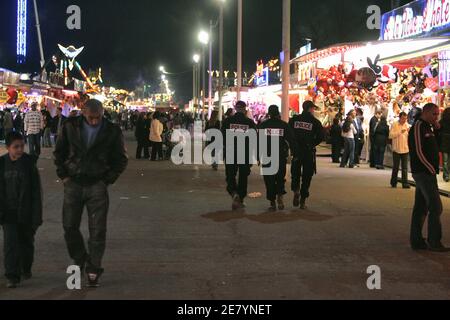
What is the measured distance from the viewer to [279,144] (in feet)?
36.9

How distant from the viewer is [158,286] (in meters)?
6.46

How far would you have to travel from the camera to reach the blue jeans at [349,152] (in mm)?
20328

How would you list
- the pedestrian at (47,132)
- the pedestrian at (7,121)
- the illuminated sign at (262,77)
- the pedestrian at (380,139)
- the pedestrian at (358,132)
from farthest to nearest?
the illuminated sign at (262,77) < the pedestrian at (47,132) < the pedestrian at (7,121) < the pedestrian at (358,132) < the pedestrian at (380,139)

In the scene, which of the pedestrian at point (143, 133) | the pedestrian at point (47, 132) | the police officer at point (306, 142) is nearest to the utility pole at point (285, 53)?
the pedestrian at point (143, 133)

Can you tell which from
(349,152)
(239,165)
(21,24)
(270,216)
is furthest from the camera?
(21,24)

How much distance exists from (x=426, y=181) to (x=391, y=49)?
1184 cm

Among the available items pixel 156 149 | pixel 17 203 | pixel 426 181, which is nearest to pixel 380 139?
pixel 156 149

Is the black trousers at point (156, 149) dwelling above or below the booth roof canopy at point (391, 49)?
below

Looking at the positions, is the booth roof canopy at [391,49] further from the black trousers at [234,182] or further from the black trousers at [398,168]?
the black trousers at [234,182]

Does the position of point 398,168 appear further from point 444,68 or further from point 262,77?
point 262,77

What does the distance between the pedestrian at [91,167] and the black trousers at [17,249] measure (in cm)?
44

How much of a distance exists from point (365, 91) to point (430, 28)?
3.91 metres

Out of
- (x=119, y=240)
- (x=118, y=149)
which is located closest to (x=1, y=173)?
(x=118, y=149)

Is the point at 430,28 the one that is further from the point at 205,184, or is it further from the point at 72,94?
the point at 72,94
